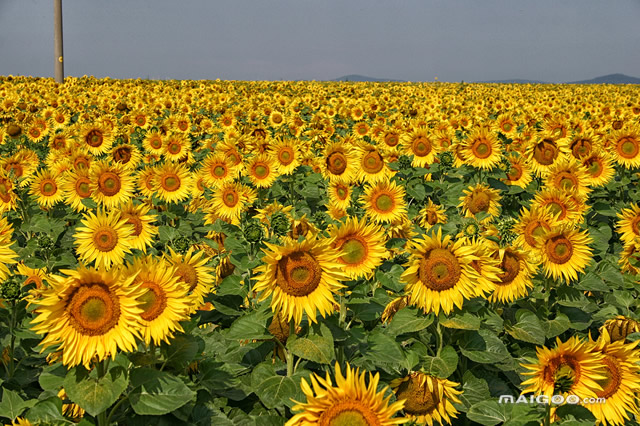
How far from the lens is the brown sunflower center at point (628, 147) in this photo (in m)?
8.63

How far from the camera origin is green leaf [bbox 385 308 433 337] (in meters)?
3.16

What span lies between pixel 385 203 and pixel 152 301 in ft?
13.1

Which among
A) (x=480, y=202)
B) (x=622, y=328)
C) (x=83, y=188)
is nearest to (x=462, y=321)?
(x=622, y=328)

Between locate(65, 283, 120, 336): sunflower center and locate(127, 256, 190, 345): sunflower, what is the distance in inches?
9.6

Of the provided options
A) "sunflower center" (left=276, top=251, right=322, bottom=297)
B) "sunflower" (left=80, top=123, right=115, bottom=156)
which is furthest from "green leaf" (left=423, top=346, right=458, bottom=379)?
"sunflower" (left=80, top=123, right=115, bottom=156)

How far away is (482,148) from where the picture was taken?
26.8 ft

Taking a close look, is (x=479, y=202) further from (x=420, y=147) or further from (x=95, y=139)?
(x=95, y=139)

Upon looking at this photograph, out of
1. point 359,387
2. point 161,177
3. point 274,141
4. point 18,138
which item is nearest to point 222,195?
point 161,177

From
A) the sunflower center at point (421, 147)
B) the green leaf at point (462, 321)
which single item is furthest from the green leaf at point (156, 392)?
the sunflower center at point (421, 147)

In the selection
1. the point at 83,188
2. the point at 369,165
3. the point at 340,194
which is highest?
the point at 369,165

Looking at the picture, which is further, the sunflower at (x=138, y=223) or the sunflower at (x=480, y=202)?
the sunflower at (x=480, y=202)

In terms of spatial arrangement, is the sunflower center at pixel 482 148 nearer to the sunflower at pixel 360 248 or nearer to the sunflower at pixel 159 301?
the sunflower at pixel 360 248

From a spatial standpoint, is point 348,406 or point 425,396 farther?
point 425,396

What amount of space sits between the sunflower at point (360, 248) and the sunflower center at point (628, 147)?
7.52m
